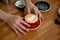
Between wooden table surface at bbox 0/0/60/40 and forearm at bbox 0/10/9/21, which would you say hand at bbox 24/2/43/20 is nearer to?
wooden table surface at bbox 0/0/60/40

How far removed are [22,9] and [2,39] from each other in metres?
0.29

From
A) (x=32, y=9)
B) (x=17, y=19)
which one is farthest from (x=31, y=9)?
(x=17, y=19)

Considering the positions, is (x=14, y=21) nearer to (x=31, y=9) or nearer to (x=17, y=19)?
(x=17, y=19)

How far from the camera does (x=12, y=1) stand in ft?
3.86

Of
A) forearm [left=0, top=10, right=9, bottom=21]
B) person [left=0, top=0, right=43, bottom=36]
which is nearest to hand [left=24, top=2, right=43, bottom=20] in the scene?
person [left=0, top=0, right=43, bottom=36]

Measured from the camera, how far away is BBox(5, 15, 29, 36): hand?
3.15 feet

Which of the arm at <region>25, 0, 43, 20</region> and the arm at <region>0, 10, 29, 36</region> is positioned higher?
the arm at <region>25, 0, 43, 20</region>

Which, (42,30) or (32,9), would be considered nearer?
(42,30)

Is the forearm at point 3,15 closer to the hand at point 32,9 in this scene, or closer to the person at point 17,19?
the person at point 17,19

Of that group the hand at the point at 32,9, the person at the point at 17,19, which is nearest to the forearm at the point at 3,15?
the person at the point at 17,19

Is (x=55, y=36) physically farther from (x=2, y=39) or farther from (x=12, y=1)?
(x=12, y=1)

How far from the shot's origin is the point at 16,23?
0.98 meters

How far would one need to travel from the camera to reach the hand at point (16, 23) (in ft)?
3.15

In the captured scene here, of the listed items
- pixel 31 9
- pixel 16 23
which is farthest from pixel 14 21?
pixel 31 9
